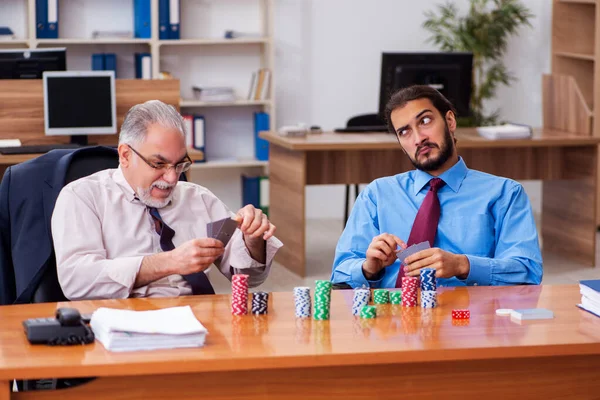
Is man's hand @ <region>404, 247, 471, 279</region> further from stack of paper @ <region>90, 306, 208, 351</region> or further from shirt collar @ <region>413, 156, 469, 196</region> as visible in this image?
stack of paper @ <region>90, 306, 208, 351</region>

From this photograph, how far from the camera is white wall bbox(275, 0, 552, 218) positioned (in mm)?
7402

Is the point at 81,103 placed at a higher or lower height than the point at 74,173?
higher

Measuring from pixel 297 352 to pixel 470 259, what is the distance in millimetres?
879

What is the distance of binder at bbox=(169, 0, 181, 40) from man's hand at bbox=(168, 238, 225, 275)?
15.3 ft

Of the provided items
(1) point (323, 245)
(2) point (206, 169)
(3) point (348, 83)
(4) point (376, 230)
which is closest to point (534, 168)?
(1) point (323, 245)

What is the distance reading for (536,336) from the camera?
2051 millimetres

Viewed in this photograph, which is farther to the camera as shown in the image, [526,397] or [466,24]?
[466,24]

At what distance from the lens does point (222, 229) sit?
2.44 metres

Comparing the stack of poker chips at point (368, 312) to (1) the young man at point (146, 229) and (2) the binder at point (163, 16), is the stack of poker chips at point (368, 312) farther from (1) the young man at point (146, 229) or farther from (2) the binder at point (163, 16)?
(2) the binder at point (163, 16)

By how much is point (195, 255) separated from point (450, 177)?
858mm

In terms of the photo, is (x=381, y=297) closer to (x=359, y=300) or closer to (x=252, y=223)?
(x=359, y=300)

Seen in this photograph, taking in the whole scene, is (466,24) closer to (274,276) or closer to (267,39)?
(267,39)

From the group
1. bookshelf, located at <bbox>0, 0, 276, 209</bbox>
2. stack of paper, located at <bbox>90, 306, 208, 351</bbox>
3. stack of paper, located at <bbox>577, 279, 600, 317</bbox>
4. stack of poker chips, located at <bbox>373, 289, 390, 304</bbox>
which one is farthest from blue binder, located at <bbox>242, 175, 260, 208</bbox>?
stack of paper, located at <bbox>90, 306, 208, 351</bbox>

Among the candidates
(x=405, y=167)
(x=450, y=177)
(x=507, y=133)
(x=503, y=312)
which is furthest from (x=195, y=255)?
(x=507, y=133)
